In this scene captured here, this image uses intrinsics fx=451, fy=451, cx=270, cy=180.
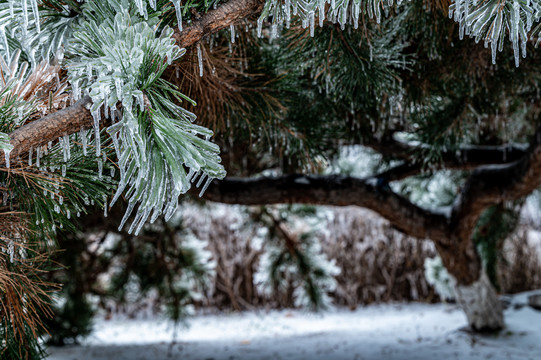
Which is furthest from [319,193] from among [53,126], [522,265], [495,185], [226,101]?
[522,265]

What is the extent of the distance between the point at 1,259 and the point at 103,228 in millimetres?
1641

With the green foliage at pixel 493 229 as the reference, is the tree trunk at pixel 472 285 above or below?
below

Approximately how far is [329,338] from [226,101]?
260cm

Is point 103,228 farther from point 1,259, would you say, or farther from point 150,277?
point 1,259

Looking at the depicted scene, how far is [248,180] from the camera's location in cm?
194

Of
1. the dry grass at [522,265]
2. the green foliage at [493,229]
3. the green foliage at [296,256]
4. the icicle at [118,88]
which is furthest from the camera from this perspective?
the dry grass at [522,265]

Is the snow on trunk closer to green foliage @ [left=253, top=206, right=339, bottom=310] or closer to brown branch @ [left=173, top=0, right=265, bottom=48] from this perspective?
green foliage @ [left=253, top=206, right=339, bottom=310]

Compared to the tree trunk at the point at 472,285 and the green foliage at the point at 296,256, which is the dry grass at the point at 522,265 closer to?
the tree trunk at the point at 472,285

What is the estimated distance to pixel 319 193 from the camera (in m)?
1.96

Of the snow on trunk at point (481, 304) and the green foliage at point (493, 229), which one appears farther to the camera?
the green foliage at point (493, 229)

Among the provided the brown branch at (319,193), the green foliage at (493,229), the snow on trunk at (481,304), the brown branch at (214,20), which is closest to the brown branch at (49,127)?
the brown branch at (214,20)

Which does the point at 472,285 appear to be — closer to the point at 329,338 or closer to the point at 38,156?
the point at 329,338

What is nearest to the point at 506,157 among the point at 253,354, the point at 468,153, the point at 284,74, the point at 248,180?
the point at 468,153

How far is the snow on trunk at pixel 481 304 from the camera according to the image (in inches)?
104
